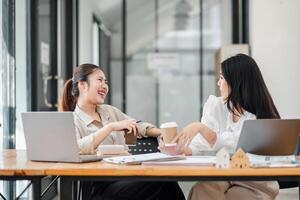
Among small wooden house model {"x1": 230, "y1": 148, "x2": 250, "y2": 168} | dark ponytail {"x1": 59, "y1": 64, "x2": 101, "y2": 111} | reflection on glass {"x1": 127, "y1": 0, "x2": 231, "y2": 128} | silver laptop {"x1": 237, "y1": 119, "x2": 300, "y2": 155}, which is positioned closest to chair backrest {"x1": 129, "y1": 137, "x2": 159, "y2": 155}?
dark ponytail {"x1": 59, "y1": 64, "x2": 101, "y2": 111}

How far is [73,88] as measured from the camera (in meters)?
2.80

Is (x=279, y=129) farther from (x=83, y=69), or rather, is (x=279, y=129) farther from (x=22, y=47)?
(x=22, y=47)

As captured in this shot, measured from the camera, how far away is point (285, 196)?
15.5 ft

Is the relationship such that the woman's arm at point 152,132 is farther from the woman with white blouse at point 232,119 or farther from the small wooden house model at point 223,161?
the small wooden house model at point 223,161

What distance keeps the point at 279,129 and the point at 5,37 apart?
2.52 meters

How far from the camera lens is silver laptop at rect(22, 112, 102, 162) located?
1.89 m

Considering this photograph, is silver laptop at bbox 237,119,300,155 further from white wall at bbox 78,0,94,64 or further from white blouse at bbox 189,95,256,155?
white wall at bbox 78,0,94,64

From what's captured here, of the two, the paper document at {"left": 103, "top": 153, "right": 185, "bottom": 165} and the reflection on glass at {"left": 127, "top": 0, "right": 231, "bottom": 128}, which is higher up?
the reflection on glass at {"left": 127, "top": 0, "right": 231, "bottom": 128}

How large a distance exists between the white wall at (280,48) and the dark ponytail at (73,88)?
2.91 m

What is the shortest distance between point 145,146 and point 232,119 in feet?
1.72

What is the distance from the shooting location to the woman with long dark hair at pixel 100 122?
2.54 meters

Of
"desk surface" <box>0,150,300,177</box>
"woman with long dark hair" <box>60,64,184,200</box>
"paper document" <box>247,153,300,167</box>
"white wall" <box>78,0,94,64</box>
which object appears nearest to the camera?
"desk surface" <box>0,150,300,177</box>

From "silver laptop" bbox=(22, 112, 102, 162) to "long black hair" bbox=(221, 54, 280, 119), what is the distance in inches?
32.4

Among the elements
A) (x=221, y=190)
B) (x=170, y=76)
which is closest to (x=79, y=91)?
(x=221, y=190)
